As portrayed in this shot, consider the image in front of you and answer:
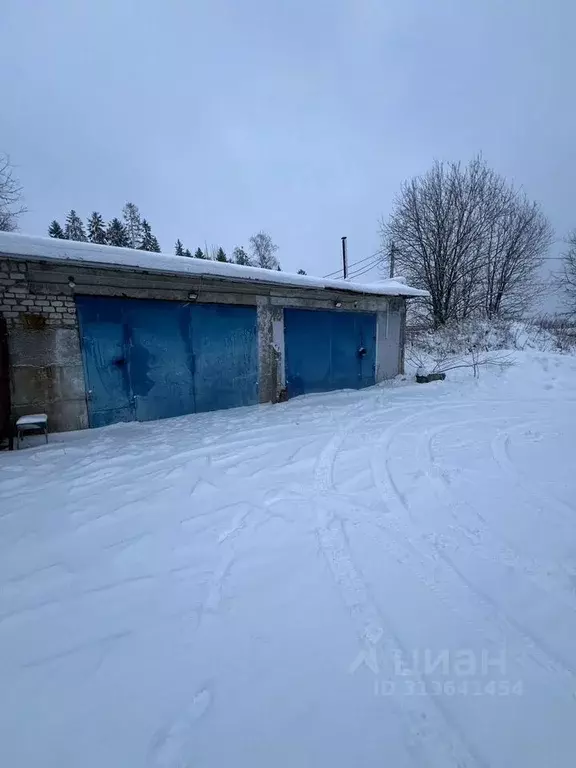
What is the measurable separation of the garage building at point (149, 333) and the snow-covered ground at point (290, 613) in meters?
1.90

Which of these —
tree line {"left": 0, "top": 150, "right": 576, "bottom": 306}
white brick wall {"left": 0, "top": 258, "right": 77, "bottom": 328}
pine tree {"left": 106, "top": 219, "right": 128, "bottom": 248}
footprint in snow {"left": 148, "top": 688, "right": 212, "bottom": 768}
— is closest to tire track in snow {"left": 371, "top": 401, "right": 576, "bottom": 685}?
footprint in snow {"left": 148, "top": 688, "right": 212, "bottom": 768}

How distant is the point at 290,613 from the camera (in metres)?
1.89

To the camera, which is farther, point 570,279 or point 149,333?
point 570,279

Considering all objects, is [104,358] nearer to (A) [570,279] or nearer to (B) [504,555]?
(B) [504,555]

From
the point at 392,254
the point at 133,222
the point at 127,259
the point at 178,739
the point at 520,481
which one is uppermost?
the point at 133,222

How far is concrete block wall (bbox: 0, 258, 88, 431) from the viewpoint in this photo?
4.98 m

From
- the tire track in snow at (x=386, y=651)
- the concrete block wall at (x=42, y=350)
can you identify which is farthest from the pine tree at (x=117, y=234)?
the tire track in snow at (x=386, y=651)

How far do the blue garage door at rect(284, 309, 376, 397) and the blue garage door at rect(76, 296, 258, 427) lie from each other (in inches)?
44.4

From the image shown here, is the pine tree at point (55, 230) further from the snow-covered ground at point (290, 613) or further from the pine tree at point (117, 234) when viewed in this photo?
the snow-covered ground at point (290, 613)

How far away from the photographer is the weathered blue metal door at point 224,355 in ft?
21.9

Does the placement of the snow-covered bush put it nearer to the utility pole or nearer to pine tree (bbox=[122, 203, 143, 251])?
the utility pole

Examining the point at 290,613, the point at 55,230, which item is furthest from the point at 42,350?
the point at 55,230

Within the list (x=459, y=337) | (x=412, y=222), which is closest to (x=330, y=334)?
(x=459, y=337)

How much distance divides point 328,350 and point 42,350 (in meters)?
6.10
